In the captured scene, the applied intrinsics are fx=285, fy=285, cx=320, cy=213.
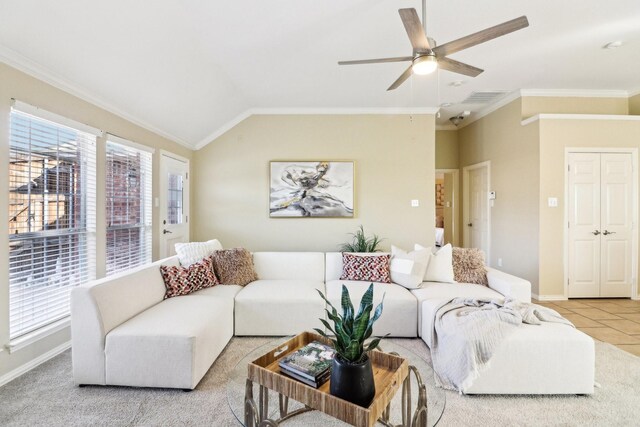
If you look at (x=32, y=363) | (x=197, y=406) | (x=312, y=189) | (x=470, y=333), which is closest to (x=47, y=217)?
(x=32, y=363)

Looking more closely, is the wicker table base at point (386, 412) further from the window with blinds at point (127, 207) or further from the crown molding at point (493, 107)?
the crown molding at point (493, 107)

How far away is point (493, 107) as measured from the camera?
4598mm

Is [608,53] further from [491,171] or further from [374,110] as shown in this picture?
[374,110]

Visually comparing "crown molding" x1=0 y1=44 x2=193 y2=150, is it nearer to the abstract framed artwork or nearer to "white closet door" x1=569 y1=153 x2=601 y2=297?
the abstract framed artwork

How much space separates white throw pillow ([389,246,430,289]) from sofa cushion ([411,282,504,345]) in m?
0.09

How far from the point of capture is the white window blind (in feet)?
6.74

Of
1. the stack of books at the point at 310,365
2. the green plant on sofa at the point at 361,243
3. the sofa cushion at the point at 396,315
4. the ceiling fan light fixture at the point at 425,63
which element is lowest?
the sofa cushion at the point at 396,315

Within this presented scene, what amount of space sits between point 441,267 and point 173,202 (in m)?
3.60

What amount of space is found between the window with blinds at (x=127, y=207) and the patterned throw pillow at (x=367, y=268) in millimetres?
2424

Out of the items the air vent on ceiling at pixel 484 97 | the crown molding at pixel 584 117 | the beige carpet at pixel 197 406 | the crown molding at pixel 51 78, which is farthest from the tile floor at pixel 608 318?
the crown molding at pixel 51 78

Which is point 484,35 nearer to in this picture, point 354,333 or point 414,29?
point 414,29

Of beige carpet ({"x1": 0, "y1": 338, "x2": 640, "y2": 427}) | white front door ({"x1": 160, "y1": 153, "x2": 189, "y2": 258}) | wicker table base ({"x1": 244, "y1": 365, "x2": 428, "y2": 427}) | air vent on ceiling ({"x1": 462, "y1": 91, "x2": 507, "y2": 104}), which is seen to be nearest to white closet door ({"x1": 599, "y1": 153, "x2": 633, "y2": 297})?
air vent on ceiling ({"x1": 462, "y1": 91, "x2": 507, "y2": 104})

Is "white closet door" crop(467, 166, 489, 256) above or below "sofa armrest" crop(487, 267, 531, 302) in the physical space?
above

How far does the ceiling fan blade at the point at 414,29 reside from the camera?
64.4 inches
